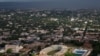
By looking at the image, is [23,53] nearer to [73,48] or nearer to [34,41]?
[73,48]

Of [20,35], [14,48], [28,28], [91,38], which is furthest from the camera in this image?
[28,28]

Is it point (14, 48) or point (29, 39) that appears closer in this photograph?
point (14, 48)

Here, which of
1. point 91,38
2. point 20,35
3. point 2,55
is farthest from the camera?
point 20,35

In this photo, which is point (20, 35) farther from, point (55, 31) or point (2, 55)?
point (2, 55)

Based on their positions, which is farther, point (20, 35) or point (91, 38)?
point (20, 35)

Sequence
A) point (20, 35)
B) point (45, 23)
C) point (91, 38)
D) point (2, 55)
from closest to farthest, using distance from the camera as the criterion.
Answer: point (2, 55) < point (91, 38) < point (20, 35) < point (45, 23)

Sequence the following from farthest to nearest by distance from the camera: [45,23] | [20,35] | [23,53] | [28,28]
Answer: [45,23] < [28,28] < [20,35] < [23,53]

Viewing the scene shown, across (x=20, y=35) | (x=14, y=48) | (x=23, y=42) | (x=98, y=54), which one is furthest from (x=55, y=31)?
(x=98, y=54)

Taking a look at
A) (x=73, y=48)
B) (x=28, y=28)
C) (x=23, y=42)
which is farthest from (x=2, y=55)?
(x=28, y=28)
